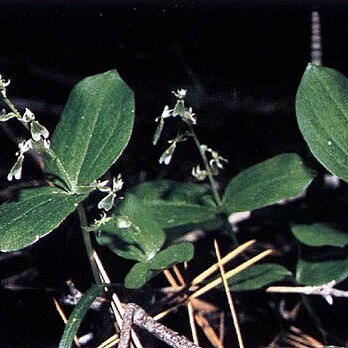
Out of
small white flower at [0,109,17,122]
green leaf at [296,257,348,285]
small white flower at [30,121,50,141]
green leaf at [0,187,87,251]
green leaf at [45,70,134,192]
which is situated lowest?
green leaf at [296,257,348,285]

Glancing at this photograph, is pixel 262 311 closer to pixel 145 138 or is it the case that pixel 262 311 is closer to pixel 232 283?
pixel 232 283

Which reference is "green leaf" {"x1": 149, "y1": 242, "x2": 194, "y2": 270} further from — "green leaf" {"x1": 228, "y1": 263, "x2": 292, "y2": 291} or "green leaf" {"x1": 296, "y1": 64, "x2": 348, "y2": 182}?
"green leaf" {"x1": 296, "y1": 64, "x2": 348, "y2": 182}

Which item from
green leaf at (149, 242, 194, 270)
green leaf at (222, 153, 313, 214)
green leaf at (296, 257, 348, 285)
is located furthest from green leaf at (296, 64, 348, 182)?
green leaf at (149, 242, 194, 270)

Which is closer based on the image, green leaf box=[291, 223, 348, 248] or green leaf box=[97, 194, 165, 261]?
green leaf box=[97, 194, 165, 261]

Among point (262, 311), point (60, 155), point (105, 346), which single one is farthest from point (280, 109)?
point (105, 346)

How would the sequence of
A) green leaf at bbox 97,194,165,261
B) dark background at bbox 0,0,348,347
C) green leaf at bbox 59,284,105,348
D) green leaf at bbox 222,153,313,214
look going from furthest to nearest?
dark background at bbox 0,0,348,347
green leaf at bbox 222,153,313,214
green leaf at bbox 97,194,165,261
green leaf at bbox 59,284,105,348

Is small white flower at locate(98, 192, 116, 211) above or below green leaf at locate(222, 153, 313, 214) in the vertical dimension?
above
